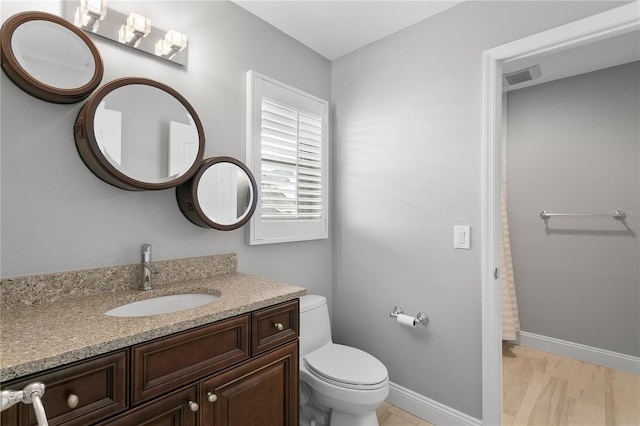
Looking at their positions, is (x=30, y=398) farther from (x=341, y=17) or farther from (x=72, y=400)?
(x=341, y=17)

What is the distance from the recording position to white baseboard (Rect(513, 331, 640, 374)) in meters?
2.33

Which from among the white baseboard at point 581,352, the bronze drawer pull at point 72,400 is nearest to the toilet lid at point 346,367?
the bronze drawer pull at point 72,400

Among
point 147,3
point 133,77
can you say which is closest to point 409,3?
point 147,3

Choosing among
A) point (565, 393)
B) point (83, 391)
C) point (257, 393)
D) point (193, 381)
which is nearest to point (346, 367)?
point (257, 393)

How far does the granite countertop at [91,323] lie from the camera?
0.72 metres

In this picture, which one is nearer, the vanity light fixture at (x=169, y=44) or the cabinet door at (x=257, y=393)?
the cabinet door at (x=257, y=393)

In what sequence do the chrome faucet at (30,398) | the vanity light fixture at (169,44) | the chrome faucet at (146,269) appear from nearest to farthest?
the chrome faucet at (30,398) < the chrome faucet at (146,269) < the vanity light fixture at (169,44)

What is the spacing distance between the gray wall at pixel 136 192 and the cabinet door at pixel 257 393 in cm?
68

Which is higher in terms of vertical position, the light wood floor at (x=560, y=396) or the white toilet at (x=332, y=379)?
the white toilet at (x=332, y=379)

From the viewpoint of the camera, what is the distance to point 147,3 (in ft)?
4.67

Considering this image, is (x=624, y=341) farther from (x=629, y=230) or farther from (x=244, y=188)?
(x=244, y=188)

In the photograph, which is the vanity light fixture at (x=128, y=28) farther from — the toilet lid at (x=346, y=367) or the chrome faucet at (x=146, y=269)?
Result: the toilet lid at (x=346, y=367)

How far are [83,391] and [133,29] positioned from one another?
1376 mm

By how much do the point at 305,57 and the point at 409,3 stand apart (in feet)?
2.51
